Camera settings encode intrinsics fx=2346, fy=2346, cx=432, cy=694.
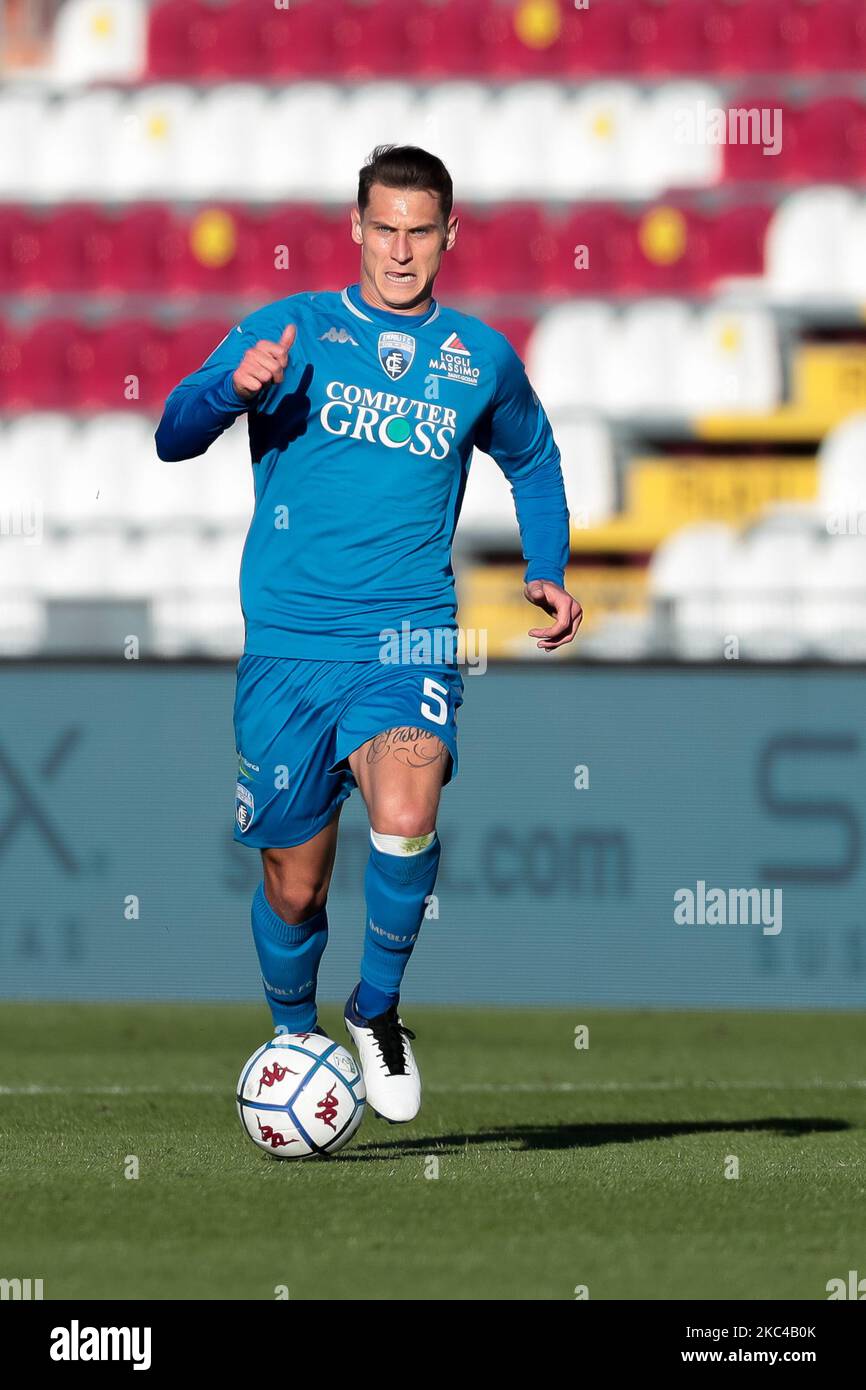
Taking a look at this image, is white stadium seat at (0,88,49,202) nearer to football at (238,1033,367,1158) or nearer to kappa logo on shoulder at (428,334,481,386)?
kappa logo on shoulder at (428,334,481,386)

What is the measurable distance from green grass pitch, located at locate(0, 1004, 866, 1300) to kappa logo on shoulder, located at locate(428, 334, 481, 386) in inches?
70.0

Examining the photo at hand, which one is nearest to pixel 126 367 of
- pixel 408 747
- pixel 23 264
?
pixel 23 264

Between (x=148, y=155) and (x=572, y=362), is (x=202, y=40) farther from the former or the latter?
(x=572, y=362)

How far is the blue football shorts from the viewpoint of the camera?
5.21 metres

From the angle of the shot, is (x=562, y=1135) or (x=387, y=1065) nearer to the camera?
(x=387, y=1065)

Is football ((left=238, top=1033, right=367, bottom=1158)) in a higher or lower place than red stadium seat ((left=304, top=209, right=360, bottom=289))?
lower

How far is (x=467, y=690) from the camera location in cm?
1091

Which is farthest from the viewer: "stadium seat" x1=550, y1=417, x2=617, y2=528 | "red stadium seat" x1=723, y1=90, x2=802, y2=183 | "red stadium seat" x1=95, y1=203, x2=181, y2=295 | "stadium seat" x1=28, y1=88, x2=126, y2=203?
"stadium seat" x1=28, y1=88, x2=126, y2=203

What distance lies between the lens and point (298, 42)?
59.2 ft

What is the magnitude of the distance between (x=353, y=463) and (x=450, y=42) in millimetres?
13139

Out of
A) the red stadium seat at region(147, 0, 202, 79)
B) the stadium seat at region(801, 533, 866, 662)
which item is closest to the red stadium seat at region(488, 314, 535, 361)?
the red stadium seat at region(147, 0, 202, 79)
